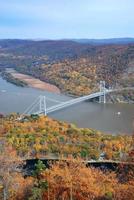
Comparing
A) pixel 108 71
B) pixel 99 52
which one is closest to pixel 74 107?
pixel 108 71

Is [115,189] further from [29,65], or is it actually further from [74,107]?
[29,65]

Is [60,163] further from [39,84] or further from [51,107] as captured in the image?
[39,84]

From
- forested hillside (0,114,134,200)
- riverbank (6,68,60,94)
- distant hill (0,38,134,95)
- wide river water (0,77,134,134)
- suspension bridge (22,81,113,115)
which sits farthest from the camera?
riverbank (6,68,60,94)

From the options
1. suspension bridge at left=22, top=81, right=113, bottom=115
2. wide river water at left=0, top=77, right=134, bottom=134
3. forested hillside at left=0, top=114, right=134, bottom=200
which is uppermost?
forested hillside at left=0, top=114, right=134, bottom=200

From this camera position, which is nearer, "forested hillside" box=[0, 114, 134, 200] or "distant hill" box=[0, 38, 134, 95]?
"forested hillside" box=[0, 114, 134, 200]

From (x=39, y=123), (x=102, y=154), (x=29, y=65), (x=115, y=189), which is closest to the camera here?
(x=115, y=189)

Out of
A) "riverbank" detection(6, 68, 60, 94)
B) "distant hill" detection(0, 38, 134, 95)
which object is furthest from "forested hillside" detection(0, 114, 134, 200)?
A: "distant hill" detection(0, 38, 134, 95)

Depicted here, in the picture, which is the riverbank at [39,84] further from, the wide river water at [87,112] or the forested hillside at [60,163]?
the forested hillside at [60,163]

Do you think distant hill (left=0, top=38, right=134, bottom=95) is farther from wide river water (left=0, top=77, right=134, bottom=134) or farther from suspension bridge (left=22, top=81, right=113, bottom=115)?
wide river water (left=0, top=77, right=134, bottom=134)
